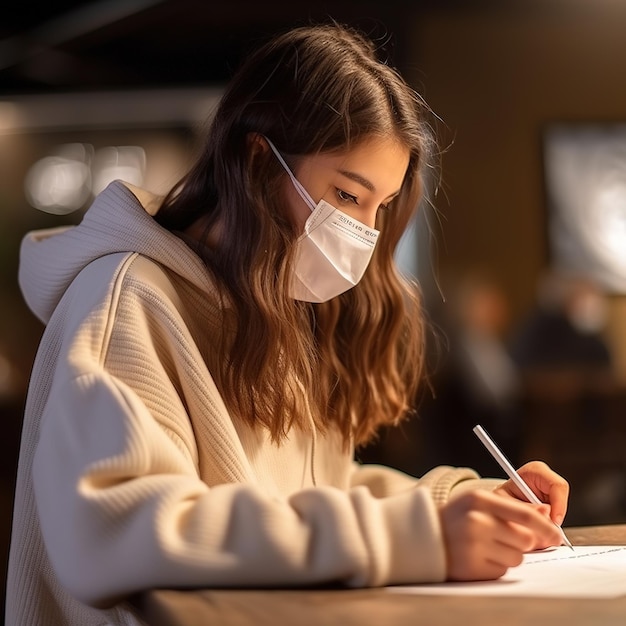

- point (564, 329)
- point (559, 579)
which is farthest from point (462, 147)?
point (559, 579)

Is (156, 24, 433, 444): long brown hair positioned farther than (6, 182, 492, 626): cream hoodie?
Yes

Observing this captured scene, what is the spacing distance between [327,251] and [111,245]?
0.96 ft

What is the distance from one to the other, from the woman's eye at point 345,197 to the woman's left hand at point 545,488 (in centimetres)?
41

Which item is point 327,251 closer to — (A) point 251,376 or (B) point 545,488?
(A) point 251,376

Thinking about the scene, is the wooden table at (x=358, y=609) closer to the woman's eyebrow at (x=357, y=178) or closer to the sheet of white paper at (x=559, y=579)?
the sheet of white paper at (x=559, y=579)

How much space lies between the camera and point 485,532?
2.84 feet

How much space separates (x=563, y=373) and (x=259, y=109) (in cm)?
428

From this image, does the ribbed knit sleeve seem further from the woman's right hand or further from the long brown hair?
the long brown hair

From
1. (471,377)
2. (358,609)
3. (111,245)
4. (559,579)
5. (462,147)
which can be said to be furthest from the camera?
(462,147)

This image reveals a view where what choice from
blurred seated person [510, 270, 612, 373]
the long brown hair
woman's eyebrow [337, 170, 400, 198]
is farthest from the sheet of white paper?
blurred seated person [510, 270, 612, 373]

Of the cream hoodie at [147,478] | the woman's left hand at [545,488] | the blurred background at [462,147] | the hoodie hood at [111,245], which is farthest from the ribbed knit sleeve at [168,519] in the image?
the blurred background at [462,147]

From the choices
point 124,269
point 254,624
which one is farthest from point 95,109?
point 254,624

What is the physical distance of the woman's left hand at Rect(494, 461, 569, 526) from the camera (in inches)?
47.4

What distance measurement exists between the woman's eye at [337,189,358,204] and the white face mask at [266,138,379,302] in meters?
0.02
